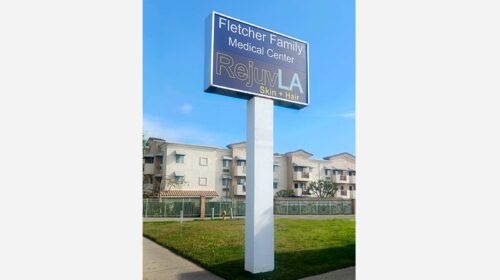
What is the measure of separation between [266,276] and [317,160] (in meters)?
16.7

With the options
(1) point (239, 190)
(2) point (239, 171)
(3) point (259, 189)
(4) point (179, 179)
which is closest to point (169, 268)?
(3) point (259, 189)

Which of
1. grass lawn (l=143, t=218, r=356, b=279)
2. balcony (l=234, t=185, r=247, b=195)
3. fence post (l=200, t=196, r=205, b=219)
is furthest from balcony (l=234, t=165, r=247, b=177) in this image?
grass lawn (l=143, t=218, r=356, b=279)

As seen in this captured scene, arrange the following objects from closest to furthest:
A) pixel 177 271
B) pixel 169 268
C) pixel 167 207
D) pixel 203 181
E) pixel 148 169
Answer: pixel 177 271 < pixel 169 268 < pixel 167 207 < pixel 148 169 < pixel 203 181

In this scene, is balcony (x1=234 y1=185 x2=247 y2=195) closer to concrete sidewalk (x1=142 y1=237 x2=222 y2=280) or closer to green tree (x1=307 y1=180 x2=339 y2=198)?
green tree (x1=307 y1=180 x2=339 y2=198)

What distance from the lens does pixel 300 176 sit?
1839cm

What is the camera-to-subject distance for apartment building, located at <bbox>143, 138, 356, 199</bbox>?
46.6ft

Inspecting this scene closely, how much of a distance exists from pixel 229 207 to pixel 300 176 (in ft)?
26.4

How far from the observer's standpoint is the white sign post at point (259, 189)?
10.5 ft

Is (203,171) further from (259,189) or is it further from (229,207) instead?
(259,189)

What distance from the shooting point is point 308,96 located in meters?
3.75

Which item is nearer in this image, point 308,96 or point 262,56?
point 262,56
